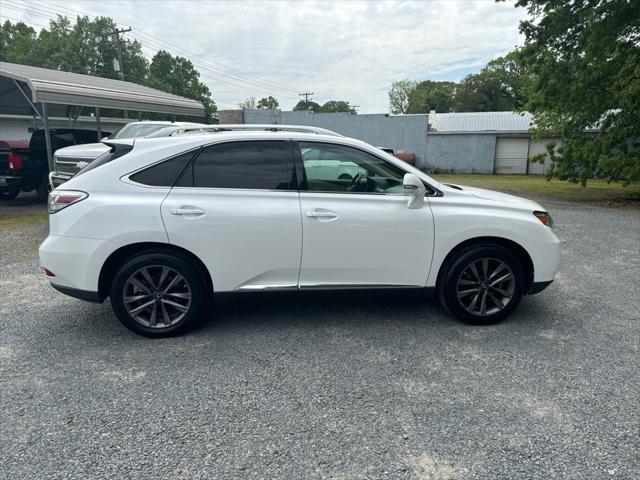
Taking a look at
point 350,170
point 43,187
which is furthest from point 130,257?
point 43,187

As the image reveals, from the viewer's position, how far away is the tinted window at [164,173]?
3.69 metres

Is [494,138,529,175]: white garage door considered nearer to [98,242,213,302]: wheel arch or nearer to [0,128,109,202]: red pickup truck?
[0,128,109,202]: red pickup truck

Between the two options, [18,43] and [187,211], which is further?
[18,43]

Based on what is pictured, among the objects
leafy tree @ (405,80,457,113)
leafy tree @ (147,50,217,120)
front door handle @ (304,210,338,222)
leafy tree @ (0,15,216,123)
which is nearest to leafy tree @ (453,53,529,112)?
leafy tree @ (405,80,457,113)

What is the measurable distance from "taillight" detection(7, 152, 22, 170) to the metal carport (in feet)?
2.51

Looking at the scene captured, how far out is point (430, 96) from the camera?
80.5 m

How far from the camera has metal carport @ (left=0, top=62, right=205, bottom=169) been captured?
997 centimetres

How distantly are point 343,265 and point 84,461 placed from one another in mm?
2319

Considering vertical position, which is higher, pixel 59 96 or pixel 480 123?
pixel 480 123

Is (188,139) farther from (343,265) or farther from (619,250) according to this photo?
(619,250)

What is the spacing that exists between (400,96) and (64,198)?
92148mm

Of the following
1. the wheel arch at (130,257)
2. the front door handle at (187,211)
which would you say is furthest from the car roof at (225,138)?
the wheel arch at (130,257)

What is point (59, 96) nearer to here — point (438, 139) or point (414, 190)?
point (414, 190)

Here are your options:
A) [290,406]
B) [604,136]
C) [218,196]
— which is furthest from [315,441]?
[604,136]
